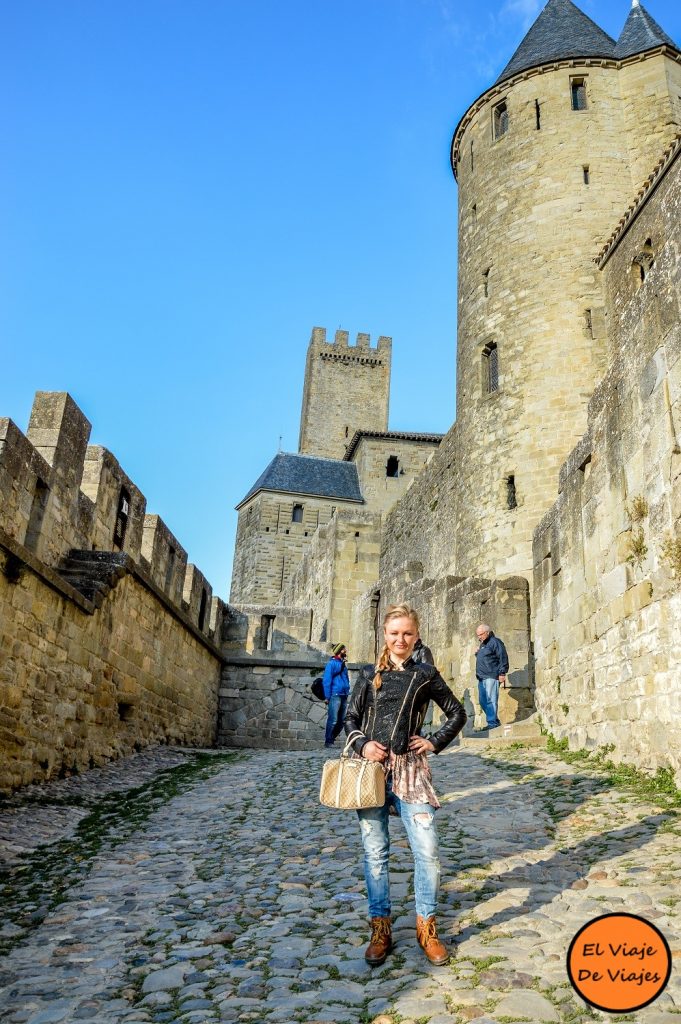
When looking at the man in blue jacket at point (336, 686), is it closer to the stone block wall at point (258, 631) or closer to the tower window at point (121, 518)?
the tower window at point (121, 518)

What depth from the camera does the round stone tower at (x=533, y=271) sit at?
15250mm

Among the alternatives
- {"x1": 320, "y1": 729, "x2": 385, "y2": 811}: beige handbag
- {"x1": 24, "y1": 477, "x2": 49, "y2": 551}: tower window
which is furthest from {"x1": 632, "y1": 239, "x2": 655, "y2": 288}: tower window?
{"x1": 320, "y1": 729, "x2": 385, "y2": 811}: beige handbag

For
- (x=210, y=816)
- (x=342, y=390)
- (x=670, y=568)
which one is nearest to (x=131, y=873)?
(x=210, y=816)

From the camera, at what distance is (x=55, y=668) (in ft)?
23.4

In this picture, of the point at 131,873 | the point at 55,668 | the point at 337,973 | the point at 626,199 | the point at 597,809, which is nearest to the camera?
the point at 337,973

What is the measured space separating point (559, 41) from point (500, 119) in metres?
2.26

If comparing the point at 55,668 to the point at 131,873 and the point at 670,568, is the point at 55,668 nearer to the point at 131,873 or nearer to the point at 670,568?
the point at 131,873

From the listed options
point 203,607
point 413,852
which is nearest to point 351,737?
point 413,852

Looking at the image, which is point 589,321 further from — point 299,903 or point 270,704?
point 299,903

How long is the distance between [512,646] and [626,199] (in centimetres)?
1035

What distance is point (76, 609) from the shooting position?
7.63 m

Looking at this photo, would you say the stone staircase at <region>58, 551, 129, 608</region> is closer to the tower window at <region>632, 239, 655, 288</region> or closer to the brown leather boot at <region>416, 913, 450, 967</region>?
the brown leather boot at <region>416, 913, 450, 967</region>

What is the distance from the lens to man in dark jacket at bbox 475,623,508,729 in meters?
9.55

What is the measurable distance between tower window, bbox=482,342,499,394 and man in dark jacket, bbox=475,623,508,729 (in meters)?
7.92
